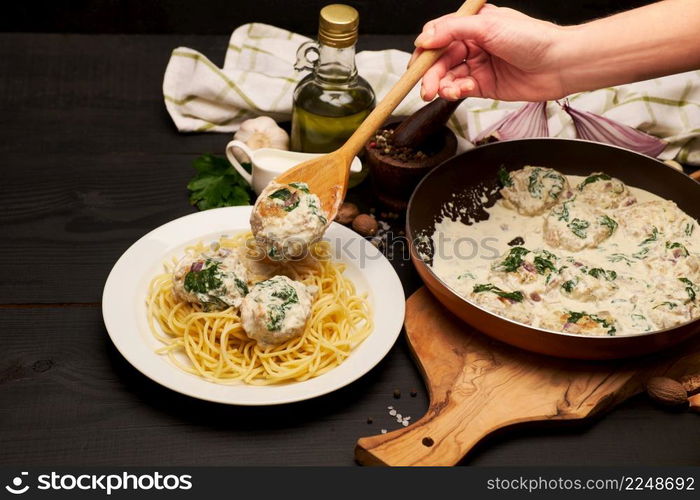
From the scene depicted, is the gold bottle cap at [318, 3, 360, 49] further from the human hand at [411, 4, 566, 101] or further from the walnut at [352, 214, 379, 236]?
the walnut at [352, 214, 379, 236]

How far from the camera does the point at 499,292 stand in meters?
2.99

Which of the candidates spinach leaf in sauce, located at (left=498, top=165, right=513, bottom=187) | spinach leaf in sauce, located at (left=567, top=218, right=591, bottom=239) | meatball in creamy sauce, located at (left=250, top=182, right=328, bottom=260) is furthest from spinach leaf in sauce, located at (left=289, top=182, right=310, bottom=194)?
spinach leaf in sauce, located at (left=567, top=218, right=591, bottom=239)

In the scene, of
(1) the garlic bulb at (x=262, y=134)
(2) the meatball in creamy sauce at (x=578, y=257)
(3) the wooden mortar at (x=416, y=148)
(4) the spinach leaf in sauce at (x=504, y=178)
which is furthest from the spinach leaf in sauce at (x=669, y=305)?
(1) the garlic bulb at (x=262, y=134)

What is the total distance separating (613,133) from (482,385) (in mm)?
1648

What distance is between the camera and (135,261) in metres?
3.13

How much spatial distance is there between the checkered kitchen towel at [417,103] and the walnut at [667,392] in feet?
4.75

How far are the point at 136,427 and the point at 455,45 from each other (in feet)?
6.48

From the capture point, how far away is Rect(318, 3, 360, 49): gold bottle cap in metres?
3.38

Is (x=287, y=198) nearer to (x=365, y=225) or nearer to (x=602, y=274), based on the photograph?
(x=365, y=225)

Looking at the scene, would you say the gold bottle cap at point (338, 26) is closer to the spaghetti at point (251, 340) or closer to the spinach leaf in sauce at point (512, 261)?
the spaghetti at point (251, 340)

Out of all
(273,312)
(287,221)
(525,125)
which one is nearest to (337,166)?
(287,221)

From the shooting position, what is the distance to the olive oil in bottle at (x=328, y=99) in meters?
3.62

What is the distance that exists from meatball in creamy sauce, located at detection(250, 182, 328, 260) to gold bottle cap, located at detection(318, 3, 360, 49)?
0.73m

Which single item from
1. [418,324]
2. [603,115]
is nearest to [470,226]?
[418,324]
